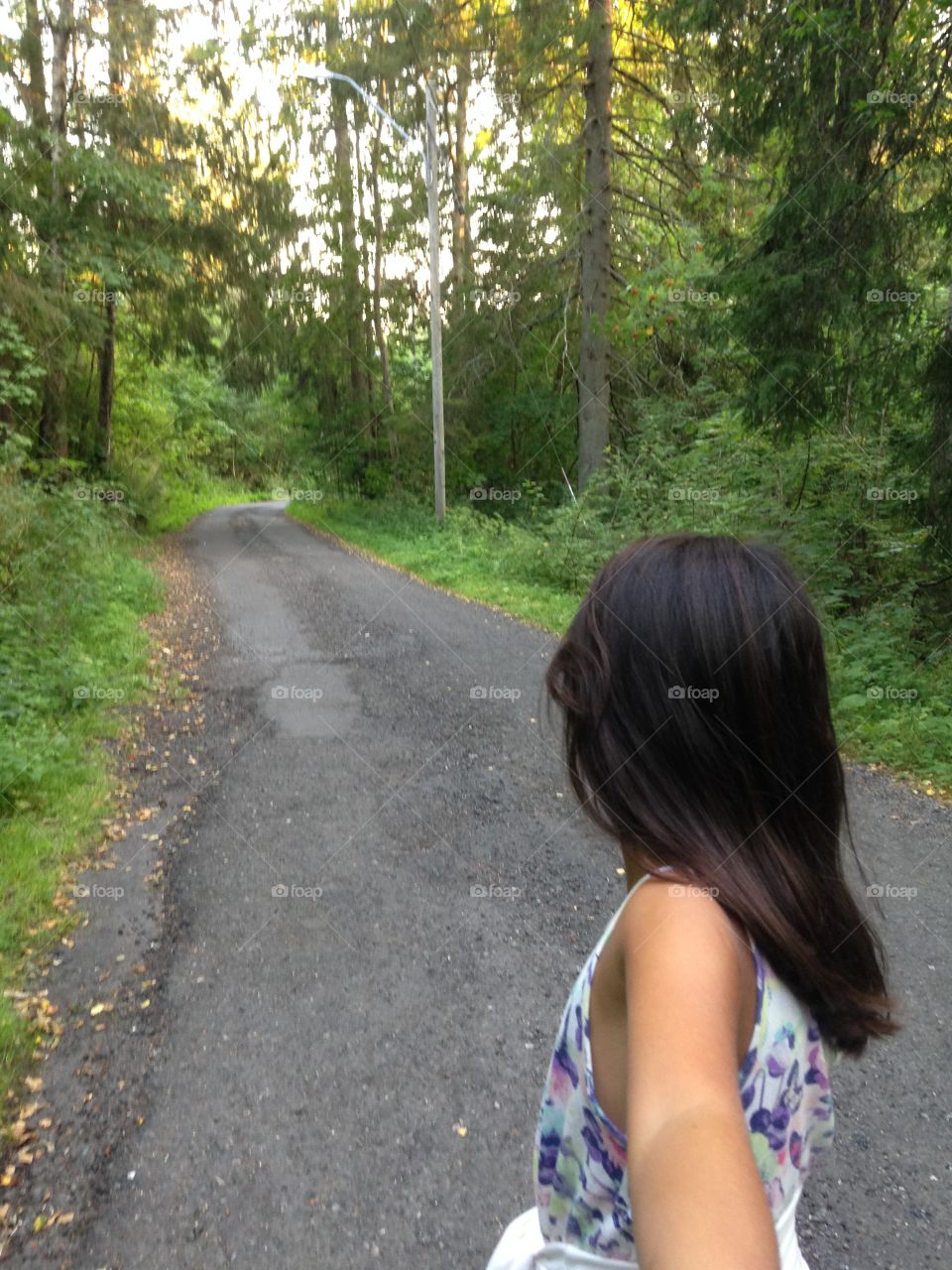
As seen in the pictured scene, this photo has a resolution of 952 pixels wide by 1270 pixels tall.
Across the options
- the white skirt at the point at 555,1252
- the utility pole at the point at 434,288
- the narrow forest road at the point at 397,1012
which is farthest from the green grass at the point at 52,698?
the utility pole at the point at 434,288

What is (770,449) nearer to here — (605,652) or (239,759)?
(239,759)

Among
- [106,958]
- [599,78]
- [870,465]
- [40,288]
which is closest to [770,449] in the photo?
[870,465]

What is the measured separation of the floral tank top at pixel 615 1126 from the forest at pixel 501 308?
70cm

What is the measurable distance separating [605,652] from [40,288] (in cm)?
1560

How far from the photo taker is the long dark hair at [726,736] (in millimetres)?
1103

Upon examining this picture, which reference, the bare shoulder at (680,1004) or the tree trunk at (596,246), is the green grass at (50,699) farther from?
the tree trunk at (596,246)

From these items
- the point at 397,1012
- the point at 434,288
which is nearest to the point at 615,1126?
the point at 397,1012

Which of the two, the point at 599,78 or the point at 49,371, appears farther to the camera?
the point at 49,371

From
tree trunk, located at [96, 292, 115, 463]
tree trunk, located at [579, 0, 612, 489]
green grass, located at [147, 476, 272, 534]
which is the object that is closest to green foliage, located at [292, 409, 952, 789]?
tree trunk, located at [579, 0, 612, 489]

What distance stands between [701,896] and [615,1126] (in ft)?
0.97

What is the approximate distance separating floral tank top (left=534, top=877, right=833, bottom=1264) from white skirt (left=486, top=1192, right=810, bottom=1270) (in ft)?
0.04

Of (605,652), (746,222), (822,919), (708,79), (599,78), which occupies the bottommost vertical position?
(822,919)

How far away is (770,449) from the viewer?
35.6ft

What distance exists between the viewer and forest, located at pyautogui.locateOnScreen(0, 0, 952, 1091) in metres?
7.80
